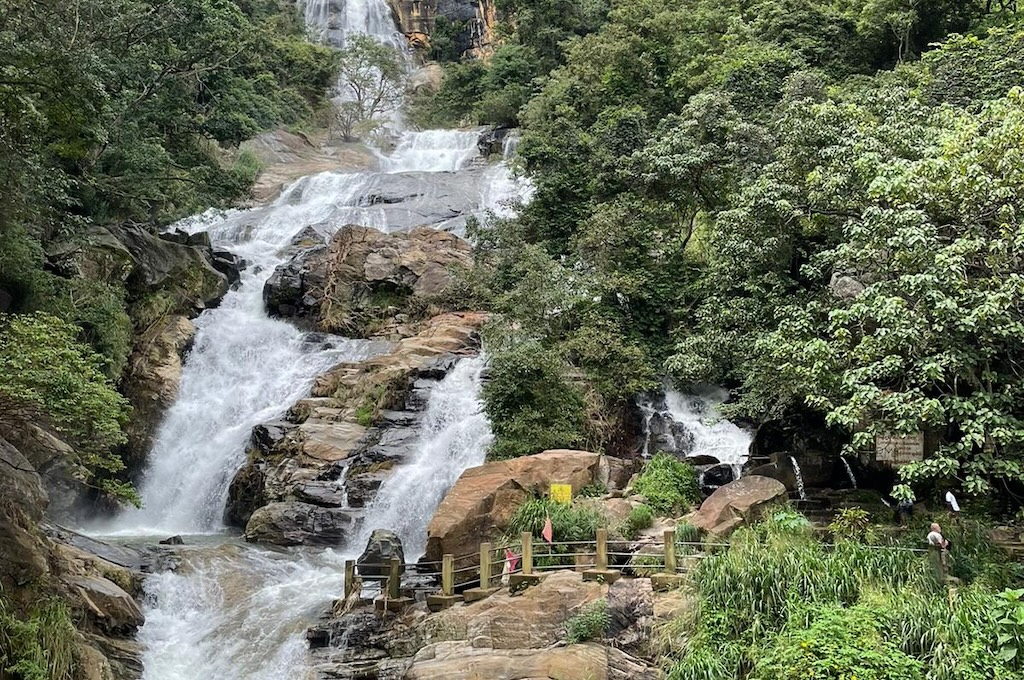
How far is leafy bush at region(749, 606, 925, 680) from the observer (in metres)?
8.97

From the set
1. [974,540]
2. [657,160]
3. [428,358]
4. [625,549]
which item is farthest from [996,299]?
[428,358]

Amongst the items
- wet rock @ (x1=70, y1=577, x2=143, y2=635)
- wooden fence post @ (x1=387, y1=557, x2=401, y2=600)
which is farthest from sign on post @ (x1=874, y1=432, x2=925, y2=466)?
wet rock @ (x1=70, y1=577, x2=143, y2=635)

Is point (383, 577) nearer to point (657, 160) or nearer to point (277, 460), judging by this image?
point (277, 460)

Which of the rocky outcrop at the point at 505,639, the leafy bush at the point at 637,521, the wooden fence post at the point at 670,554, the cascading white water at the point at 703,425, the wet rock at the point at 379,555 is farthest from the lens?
the cascading white water at the point at 703,425

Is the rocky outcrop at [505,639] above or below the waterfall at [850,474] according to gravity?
below

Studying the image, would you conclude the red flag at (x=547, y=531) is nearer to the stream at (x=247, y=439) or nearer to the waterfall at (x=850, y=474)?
the stream at (x=247, y=439)

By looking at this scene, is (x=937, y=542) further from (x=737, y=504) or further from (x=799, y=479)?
(x=799, y=479)

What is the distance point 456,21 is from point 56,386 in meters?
54.7

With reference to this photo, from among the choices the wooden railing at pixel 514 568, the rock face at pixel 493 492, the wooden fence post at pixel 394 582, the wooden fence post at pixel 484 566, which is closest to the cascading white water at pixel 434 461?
the rock face at pixel 493 492

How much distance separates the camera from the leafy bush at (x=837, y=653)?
8969mm

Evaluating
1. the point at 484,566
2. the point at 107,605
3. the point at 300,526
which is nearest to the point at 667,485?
the point at 484,566

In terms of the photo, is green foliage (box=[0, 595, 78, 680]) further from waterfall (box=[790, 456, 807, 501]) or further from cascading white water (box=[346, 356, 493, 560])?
waterfall (box=[790, 456, 807, 501])

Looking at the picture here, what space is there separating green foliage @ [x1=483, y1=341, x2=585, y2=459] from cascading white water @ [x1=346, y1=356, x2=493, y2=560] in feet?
4.77

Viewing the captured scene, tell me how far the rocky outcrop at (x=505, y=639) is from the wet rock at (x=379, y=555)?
4.49 ft
